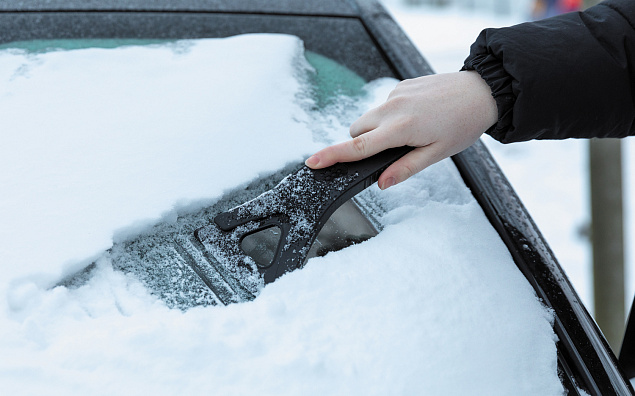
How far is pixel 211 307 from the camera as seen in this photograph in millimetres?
893

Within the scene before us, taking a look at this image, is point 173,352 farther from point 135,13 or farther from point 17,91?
point 135,13

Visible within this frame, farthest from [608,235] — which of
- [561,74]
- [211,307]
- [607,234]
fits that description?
[211,307]

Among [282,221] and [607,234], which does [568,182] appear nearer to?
[607,234]

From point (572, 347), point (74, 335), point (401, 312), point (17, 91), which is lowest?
point (572, 347)

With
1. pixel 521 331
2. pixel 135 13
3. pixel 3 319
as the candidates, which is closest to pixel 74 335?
pixel 3 319

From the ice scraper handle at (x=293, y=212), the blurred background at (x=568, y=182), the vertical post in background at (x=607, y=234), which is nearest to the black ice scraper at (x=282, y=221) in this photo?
the ice scraper handle at (x=293, y=212)

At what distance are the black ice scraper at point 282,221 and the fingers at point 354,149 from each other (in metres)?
0.02

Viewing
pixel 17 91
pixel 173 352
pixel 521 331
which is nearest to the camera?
pixel 173 352

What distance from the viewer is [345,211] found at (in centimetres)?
110

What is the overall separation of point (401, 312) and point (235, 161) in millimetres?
428

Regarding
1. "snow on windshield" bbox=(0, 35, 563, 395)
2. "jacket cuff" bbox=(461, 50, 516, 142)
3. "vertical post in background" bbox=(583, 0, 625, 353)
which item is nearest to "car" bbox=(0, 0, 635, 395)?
"snow on windshield" bbox=(0, 35, 563, 395)

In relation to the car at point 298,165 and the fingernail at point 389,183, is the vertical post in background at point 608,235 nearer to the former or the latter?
the car at point 298,165

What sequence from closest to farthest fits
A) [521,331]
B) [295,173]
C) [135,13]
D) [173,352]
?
[173,352] → [521,331] → [295,173] → [135,13]

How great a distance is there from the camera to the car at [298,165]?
0.95m
